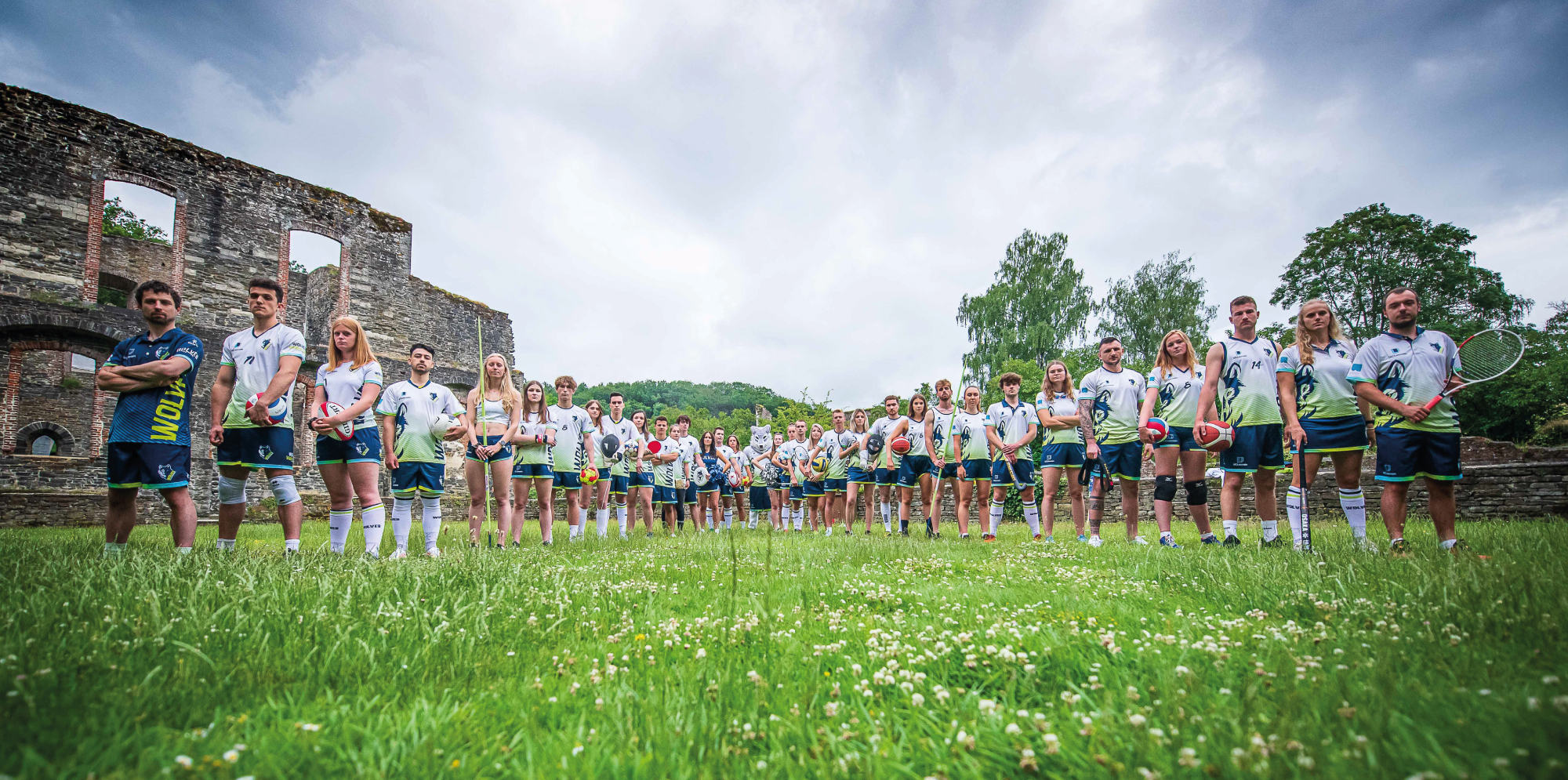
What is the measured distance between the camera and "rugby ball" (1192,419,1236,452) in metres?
6.26

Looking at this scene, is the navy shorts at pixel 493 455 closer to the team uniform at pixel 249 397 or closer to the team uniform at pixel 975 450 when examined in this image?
the team uniform at pixel 249 397

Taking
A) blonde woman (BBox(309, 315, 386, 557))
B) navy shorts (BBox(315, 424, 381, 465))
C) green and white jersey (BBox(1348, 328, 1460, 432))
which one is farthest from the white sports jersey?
green and white jersey (BBox(1348, 328, 1460, 432))

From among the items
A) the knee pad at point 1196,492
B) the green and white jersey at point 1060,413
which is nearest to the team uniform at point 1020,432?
the green and white jersey at point 1060,413

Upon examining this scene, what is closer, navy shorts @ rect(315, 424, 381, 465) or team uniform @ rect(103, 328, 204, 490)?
team uniform @ rect(103, 328, 204, 490)

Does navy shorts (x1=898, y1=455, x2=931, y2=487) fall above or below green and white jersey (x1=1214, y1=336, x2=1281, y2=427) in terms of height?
below

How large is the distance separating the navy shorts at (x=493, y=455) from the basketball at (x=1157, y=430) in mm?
7365

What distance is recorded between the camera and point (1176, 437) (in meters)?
7.15

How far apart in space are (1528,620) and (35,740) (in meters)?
4.57

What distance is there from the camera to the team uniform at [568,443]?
9.57 metres

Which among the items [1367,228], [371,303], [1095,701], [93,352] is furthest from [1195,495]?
[1367,228]

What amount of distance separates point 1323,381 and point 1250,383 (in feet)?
2.39

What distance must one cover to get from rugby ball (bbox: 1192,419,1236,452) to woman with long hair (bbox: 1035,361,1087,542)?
1909 millimetres

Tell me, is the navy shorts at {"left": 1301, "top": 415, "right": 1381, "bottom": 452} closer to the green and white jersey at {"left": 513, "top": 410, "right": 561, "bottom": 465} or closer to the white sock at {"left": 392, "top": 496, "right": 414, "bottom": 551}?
the green and white jersey at {"left": 513, "top": 410, "right": 561, "bottom": 465}

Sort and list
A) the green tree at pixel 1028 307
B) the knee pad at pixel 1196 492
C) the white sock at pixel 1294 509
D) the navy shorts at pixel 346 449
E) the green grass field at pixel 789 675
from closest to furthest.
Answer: the green grass field at pixel 789 675 → the navy shorts at pixel 346 449 → the white sock at pixel 1294 509 → the knee pad at pixel 1196 492 → the green tree at pixel 1028 307
